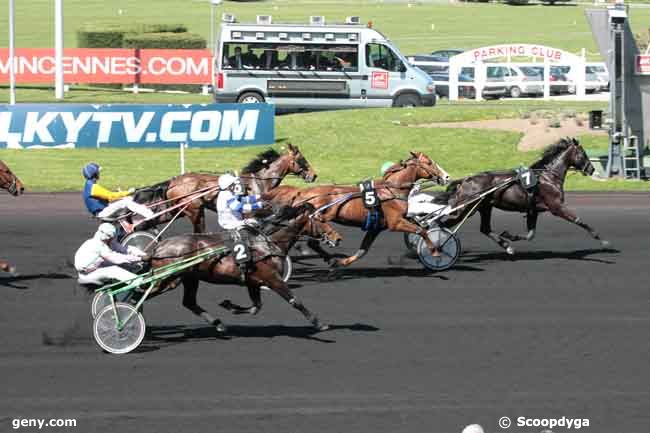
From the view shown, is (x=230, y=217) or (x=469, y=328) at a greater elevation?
(x=230, y=217)

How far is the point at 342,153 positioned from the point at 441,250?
42.9ft

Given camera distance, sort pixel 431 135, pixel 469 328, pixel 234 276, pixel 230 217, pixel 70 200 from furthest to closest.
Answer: pixel 431 135 → pixel 70 200 → pixel 230 217 → pixel 469 328 → pixel 234 276

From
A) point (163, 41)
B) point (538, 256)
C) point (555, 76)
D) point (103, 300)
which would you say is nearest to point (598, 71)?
point (555, 76)

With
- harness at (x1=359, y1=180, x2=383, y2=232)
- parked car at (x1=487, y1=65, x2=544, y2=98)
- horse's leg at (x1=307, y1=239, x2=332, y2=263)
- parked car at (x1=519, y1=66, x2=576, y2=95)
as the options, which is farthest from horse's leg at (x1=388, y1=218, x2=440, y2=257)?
parked car at (x1=519, y1=66, x2=576, y2=95)

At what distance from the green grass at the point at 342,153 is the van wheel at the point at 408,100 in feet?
8.18

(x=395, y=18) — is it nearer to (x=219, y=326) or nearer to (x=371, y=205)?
(x=371, y=205)

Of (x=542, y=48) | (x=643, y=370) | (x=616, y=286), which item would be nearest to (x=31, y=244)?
(x=616, y=286)

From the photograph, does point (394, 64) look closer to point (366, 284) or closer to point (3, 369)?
point (366, 284)

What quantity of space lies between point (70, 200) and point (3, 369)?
1240 cm

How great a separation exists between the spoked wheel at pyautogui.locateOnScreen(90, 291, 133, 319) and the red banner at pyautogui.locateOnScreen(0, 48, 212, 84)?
3302 cm

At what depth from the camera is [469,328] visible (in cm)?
1338

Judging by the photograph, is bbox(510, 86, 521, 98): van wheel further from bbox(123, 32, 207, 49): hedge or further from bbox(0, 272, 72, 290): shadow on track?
bbox(0, 272, 72, 290): shadow on track

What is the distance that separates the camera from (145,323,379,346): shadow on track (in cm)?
1285

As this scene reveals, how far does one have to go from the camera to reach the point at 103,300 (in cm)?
1280
